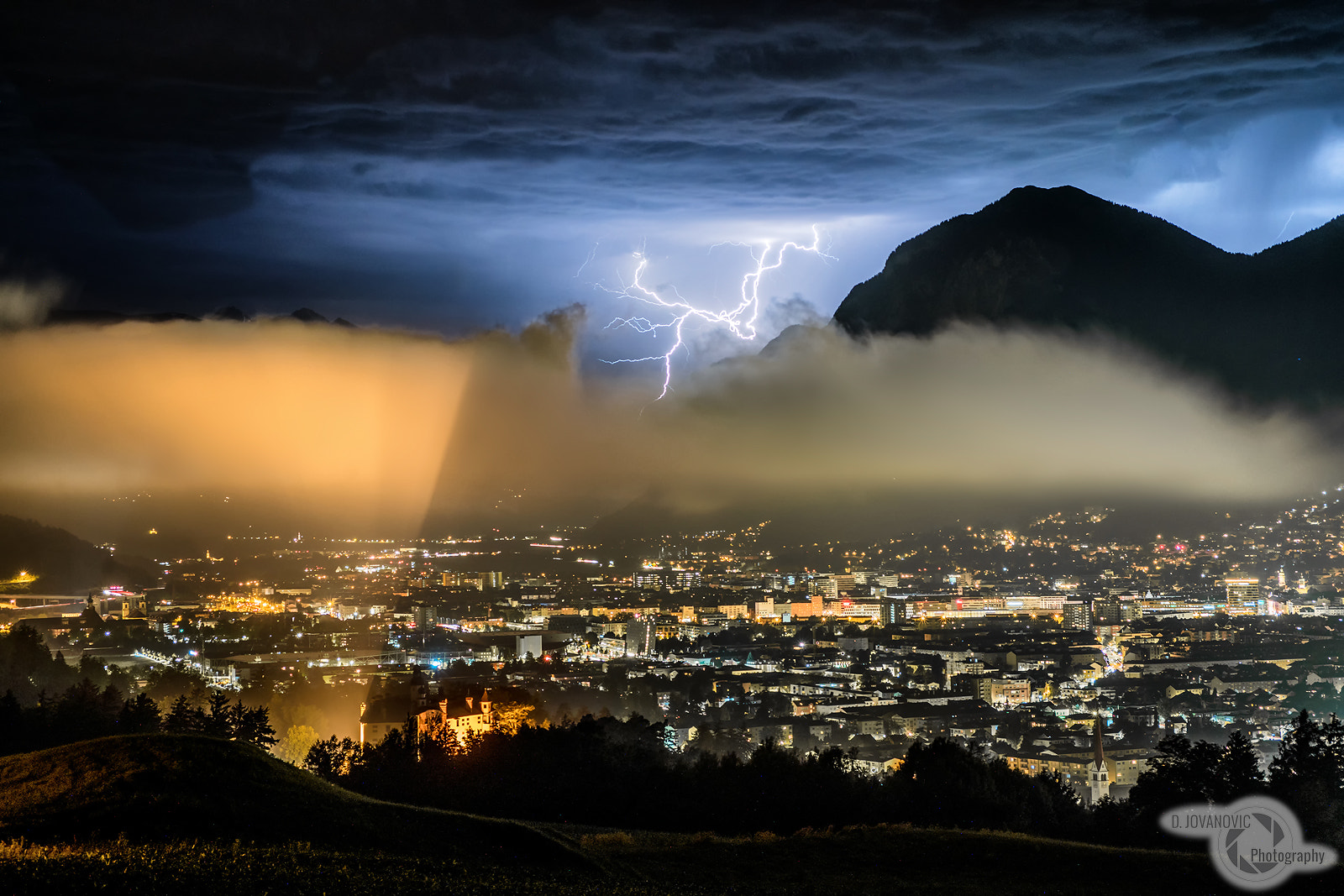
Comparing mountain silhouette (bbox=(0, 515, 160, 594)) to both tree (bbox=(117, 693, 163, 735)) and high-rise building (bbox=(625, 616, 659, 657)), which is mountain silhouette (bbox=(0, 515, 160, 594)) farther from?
tree (bbox=(117, 693, 163, 735))

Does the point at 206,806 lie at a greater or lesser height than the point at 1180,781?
greater

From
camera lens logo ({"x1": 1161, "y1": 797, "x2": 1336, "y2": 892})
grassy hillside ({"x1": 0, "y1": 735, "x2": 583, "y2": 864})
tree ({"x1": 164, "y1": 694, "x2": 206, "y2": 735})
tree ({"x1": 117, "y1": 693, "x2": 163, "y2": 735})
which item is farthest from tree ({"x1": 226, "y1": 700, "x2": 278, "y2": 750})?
camera lens logo ({"x1": 1161, "y1": 797, "x2": 1336, "y2": 892})

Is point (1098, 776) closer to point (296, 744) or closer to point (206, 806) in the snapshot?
point (296, 744)

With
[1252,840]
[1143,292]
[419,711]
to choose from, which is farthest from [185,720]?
[1143,292]

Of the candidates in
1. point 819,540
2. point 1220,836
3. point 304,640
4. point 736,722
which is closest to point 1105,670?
point 736,722

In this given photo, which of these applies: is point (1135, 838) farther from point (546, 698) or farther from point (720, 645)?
point (720, 645)
